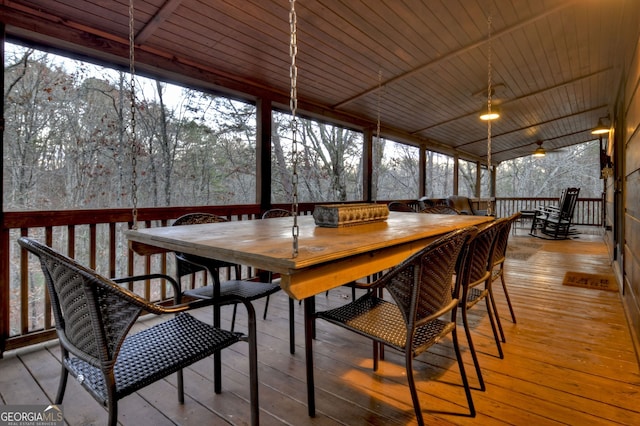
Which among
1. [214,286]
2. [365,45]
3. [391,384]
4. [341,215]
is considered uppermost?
[365,45]

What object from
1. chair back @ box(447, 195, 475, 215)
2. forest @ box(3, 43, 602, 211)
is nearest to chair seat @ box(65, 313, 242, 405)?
forest @ box(3, 43, 602, 211)

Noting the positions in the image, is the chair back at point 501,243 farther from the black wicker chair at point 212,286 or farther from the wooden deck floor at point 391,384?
the black wicker chair at point 212,286

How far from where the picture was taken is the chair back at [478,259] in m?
1.64

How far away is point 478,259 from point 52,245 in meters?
2.85

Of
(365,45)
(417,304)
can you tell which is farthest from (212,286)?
(365,45)

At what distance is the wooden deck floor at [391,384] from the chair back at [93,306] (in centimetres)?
67

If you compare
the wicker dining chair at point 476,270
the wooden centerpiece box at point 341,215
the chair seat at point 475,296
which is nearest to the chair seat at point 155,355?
the wooden centerpiece box at point 341,215

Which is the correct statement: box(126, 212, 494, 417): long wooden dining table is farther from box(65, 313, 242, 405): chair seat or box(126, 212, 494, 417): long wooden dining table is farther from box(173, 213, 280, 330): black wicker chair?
box(65, 313, 242, 405): chair seat

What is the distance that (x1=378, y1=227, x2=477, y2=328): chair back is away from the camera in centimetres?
128

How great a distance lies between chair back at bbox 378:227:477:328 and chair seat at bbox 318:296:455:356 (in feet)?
0.35

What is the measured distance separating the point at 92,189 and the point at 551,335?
3902 mm

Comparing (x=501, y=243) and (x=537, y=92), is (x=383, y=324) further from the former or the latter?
(x=537, y=92)

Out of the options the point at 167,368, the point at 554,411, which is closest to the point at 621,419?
the point at 554,411

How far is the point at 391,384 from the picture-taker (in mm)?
1763
